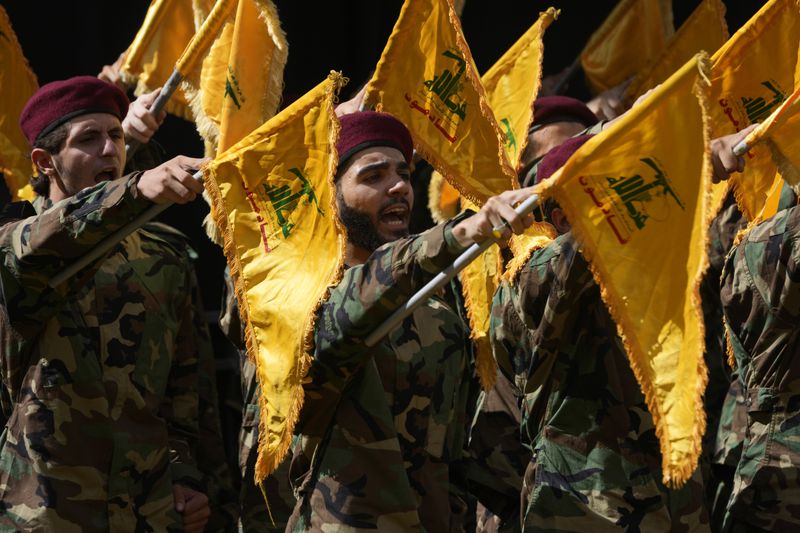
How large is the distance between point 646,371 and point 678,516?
88 cm

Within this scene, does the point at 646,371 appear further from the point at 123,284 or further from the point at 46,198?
the point at 46,198

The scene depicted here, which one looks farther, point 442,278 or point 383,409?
point 383,409

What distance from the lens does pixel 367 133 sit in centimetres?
490

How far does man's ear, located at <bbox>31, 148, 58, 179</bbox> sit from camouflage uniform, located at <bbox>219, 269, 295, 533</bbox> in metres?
0.88

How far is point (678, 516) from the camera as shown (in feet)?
14.6

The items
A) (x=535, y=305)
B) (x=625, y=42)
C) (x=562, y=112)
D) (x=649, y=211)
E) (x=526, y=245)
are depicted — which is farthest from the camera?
(x=625, y=42)

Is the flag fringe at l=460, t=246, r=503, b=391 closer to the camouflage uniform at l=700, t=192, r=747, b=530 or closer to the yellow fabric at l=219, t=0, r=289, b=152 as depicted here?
the camouflage uniform at l=700, t=192, r=747, b=530

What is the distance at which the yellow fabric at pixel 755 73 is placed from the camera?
493 cm

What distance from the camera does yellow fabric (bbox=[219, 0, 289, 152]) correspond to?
537cm

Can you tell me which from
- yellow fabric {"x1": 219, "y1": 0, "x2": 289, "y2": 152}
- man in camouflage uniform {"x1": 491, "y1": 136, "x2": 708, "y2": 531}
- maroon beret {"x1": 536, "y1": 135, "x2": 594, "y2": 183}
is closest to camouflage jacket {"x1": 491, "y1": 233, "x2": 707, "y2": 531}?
man in camouflage uniform {"x1": 491, "y1": 136, "x2": 708, "y2": 531}

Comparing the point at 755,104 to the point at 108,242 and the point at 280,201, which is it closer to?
the point at 280,201

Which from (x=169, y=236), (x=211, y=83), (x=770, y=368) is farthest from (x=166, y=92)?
(x=770, y=368)

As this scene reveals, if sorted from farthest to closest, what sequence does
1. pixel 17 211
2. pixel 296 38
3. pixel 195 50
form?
pixel 296 38
pixel 195 50
pixel 17 211

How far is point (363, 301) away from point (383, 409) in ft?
1.19
